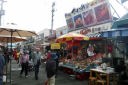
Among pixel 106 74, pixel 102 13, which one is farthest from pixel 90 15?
pixel 106 74

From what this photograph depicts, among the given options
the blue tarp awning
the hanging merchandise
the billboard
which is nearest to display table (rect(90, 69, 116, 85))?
the blue tarp awning

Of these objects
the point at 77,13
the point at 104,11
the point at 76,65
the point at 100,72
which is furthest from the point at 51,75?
the point at 77,13

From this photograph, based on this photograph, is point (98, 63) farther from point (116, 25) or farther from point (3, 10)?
point (3, 10)

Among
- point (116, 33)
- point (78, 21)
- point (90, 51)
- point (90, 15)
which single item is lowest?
point (90, 51)

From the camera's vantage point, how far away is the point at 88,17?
83.3 ft

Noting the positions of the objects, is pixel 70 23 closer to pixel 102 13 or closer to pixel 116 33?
pixel 102 13

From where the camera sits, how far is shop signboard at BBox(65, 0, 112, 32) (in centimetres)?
2200

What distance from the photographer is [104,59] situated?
17.3 meters

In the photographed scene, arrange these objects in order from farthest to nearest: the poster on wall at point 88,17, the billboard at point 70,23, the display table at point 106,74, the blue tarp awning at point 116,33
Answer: the billboard at point 70,23 → the poster on wall at point 88,17 → the display table at point 106,74 → the blue tarp awning at point 116,33

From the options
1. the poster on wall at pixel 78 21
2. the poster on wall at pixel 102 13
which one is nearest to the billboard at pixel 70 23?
the poster on wall at pixel 78 21

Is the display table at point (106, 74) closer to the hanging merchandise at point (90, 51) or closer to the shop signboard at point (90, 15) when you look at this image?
the hanging merchandise at point (90, 51)

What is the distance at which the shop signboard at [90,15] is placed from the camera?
22.0m

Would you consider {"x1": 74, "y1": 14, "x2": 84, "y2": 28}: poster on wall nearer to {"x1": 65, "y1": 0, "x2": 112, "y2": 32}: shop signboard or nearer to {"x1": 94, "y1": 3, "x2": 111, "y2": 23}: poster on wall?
{"x1": 65, "y1": 0, "x2": 112, "y2": 32}: shop signboard

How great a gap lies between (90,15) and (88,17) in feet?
1.80
